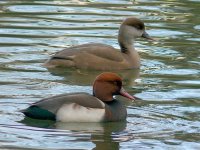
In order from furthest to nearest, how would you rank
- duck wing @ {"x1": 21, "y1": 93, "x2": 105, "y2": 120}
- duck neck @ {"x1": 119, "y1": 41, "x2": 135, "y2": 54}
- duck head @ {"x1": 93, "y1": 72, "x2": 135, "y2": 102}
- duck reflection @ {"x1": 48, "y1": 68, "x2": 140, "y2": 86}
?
duck neck @ {"x1": 119, "y1": 41, "x2": 135, "y2": 54}
duck reflection @ {"x1": 48, "y1": 68, "x2": 140, "y2": 86}
duck head @ {"x1": 93, "y1": 72, "x2": 135, "y2": 102}
duck wing @ {"x1": 21, "y1": 93, "x2": 105, "y2": 120}

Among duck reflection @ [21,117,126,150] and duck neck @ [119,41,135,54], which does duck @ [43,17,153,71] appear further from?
duck reflection @ [21,117,126,150]

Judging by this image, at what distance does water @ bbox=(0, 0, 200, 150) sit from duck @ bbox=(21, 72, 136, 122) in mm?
108

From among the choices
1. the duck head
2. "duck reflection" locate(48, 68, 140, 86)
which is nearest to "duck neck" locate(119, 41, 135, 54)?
"duck reflection" locate(48, 68, 140, 86)

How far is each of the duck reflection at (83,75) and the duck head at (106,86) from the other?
2.53 metres

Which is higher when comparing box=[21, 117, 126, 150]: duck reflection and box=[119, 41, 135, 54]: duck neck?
box=[119, 41, 135, 54]: duck neck

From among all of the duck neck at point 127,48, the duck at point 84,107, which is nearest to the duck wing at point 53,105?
the duck at point 84,107

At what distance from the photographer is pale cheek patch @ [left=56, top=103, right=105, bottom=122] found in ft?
40.7

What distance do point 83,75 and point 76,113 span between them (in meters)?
3.81

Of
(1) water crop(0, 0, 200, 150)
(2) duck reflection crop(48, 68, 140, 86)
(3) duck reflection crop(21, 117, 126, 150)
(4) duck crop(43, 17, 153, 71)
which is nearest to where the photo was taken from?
(3) duck reflection crop(21, 117, 126, 150)

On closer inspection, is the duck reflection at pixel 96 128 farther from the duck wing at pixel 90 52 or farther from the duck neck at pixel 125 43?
the duck neck at pixel 125 43

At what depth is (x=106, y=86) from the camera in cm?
1270

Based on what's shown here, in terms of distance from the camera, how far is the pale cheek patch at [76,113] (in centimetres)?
1241

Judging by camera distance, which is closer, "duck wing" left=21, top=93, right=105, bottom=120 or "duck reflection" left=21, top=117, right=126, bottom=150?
"duck reflection" left=21, top=117, right=126, bottom=150

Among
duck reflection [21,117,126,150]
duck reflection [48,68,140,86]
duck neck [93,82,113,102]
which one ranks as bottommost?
duck reflection [48,68,140,86]
